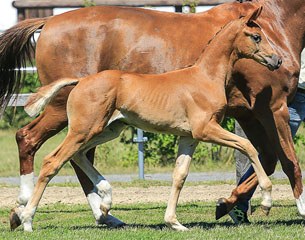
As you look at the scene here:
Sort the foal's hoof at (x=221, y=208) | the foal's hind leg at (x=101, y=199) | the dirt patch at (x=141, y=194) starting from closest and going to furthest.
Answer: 1. the foal's hind leg at (x=101, y=199)
2. the foal's hoof at (x=221, y=208)
3. the dirt patch at (x=141, y=194)

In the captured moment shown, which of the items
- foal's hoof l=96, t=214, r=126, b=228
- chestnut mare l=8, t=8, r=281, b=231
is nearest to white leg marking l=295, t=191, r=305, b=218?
chestnut mare l=8, t=8, r=281, b=231

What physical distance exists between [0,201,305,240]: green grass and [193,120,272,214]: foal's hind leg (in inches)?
12.6

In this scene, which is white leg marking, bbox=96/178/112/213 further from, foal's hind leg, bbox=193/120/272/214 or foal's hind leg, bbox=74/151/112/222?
foal's hind leg, bbox=193/120/272/214

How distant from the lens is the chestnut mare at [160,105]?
27.3 feet

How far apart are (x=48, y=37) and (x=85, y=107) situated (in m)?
1.23

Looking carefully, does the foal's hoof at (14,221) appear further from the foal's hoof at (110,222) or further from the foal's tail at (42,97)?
the foal's tail at (42,97)

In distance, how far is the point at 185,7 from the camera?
49.1 feet

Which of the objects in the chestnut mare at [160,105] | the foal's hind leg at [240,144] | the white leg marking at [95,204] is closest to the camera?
the foal's hind leg at [240,144]

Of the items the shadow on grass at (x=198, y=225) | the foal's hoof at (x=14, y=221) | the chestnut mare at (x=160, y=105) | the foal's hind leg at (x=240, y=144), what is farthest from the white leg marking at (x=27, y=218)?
the foal's hind leg at (x=240, y=144)

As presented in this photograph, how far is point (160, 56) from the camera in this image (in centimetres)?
917

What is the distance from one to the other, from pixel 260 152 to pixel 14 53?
2.56m

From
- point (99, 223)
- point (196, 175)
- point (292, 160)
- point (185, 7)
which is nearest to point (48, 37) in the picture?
point (99, 223)

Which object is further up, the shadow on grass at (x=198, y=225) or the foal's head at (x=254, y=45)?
the foal's head at (x=254, y=45)

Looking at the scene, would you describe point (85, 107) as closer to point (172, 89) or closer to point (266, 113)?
point (172, 89)
